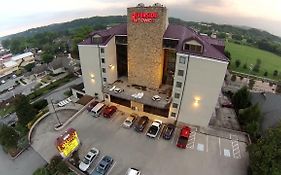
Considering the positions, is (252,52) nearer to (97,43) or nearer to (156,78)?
(156,78)

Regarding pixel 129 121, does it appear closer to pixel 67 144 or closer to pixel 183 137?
pixel 183 137

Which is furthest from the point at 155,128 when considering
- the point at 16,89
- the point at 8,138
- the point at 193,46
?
the point at 16,89

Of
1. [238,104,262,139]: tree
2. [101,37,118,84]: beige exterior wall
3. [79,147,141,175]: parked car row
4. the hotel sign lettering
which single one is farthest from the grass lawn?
[238,104,262,139]: tree

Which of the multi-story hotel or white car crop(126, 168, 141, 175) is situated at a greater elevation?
the multi-story hotel

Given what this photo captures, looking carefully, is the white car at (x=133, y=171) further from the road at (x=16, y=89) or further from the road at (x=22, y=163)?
the road at (x=16, y=89)

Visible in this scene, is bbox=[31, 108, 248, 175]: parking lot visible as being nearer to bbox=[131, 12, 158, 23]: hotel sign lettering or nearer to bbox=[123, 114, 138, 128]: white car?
bbox=[123, 114, 138, 128]: white car

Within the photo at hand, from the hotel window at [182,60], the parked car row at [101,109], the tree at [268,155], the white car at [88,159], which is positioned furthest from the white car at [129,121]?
the tree at [268,155]
